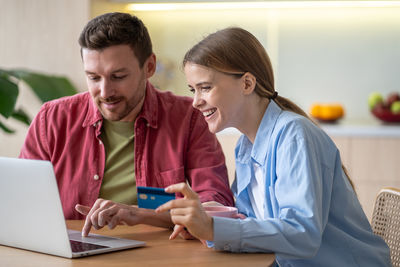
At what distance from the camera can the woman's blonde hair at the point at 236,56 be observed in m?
1.59

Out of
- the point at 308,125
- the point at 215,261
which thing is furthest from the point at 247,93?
the point at 215,261

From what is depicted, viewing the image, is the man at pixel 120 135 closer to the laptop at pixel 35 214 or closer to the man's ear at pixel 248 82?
the man's ear at pixel 248 82

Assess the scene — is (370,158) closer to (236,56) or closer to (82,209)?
(236,56)

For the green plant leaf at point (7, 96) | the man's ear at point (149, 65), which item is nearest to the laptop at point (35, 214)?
the man's ear at point (149, 65)

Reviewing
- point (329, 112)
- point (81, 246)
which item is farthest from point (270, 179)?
point (329, 112)

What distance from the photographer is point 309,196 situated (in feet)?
4.46

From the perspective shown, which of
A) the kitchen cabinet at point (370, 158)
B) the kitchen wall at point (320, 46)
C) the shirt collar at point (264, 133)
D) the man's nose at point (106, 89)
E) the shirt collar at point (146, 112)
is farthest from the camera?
the kitchen wall at point (320, 46)

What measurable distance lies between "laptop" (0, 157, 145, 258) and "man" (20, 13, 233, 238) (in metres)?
0.54

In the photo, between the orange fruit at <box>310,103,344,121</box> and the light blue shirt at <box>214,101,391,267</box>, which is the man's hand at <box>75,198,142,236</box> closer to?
the light blue shirt at <box>214,101,391,267</box>

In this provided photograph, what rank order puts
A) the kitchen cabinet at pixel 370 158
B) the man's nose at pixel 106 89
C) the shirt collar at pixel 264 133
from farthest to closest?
1. the kitchen cabinet at pixel 370 158
2. the man's nose at pixel 106 89
3. the shirt collar at pixel 264 133

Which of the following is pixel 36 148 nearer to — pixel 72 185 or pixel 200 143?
pixel 72 185

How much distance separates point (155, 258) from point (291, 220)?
0.31 metres

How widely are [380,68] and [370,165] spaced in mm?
863

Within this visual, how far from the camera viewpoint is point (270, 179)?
5.01ft
